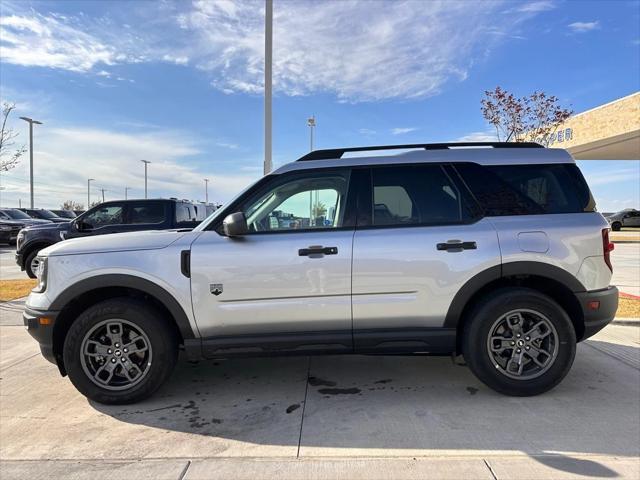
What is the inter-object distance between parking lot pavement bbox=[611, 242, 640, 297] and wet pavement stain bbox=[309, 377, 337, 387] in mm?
6599

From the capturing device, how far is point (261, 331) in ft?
12.2

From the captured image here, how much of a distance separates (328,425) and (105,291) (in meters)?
2.14

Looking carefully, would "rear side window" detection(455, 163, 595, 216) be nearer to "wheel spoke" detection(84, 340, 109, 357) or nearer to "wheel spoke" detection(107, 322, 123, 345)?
"wheel spoke" detection(107, 322, 123, 345)

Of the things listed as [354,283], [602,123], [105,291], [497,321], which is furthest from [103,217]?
[602,123]

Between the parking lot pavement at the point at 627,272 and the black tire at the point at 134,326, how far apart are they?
7993 mm

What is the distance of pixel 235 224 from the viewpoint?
3.57 metres

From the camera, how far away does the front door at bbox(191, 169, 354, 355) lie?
3.66 metres

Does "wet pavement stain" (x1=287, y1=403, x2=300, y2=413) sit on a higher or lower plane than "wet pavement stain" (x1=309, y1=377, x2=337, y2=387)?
lower

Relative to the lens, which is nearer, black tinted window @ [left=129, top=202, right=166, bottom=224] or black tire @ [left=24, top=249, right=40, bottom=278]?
black tinted window @ [left=129, top=202, right=166, bottom=224]

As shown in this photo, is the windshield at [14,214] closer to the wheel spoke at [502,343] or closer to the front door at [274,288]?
the front door at [274,288]

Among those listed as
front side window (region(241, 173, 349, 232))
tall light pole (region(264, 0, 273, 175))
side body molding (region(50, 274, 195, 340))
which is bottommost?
side body molding (region(50, 274, 195, 340))

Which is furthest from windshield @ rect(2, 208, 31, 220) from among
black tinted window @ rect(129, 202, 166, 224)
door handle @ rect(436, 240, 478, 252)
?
door handle @ rect(436, 240, 478, 252)

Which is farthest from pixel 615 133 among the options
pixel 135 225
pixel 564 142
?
pixel 135 225

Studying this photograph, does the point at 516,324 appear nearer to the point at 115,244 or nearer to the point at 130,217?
the point at 115,244
